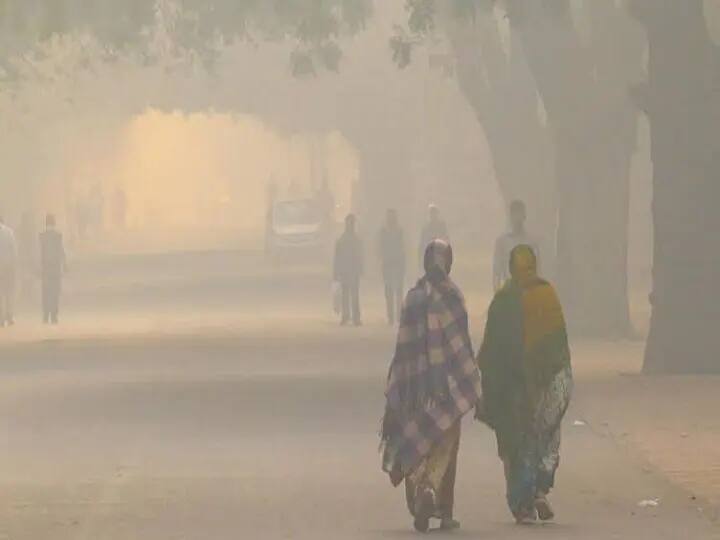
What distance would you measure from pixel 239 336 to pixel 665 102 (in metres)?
11.5

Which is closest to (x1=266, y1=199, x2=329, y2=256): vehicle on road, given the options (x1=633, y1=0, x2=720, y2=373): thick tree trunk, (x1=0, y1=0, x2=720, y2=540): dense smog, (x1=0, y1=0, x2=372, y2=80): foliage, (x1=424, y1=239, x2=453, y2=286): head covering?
(x1=0, y1=0, x2=720, y2=540): dense smog

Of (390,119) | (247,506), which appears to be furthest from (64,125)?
(247,506)

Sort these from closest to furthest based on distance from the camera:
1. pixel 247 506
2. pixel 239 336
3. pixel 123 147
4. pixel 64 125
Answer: pixel 247 506, pixel 239 336, pixel 64 125, pixel 123 147

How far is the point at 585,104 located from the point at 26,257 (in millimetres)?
21870

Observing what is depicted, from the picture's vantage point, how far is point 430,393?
13797mm

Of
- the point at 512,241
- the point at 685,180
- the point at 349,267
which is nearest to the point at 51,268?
the point at 349,267

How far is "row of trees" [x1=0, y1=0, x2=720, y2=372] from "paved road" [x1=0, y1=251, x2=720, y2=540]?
3337 mm

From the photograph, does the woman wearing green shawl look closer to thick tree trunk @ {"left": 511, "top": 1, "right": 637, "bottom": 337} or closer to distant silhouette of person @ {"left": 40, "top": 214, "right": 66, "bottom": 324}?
thick tree trunk @ {"left": 511, "top": 1, "right": 637, "bottom": 337}

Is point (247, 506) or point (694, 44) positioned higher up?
point (694, 44)

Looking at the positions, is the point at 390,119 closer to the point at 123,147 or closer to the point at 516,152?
the point at 516,152

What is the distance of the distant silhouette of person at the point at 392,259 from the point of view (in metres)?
38.4

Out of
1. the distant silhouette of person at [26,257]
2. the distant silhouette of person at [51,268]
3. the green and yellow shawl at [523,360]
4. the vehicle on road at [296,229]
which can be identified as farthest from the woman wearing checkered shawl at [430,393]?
the vehicle on road at [296,229]

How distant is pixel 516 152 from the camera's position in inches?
1481

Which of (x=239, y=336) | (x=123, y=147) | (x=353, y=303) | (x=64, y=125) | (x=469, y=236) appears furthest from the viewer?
(x=123, y=147)
